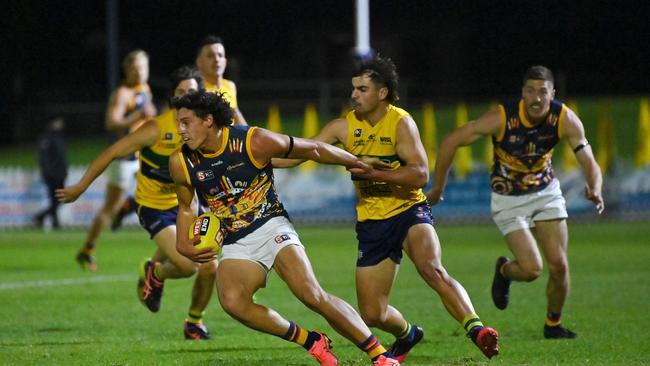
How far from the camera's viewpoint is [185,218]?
736cm

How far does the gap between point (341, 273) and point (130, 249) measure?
5.86 m

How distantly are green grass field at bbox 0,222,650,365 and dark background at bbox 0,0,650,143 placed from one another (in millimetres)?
21884

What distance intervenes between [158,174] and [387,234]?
2.78 m

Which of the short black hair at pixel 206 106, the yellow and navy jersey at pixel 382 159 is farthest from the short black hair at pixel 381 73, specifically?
the short black hair at pixel 206 106

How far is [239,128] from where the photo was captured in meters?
7.40

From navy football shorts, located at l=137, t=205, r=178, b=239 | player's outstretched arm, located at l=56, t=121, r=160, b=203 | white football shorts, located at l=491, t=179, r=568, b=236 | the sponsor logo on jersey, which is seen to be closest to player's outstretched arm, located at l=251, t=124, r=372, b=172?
the sponsor logo on jersey

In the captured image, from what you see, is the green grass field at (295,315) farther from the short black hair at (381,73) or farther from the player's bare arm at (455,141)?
the short black hair at (381,73)

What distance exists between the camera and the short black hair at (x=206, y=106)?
7273 mm

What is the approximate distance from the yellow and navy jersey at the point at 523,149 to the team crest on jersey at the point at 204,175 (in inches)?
120

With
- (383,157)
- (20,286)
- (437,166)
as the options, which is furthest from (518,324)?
(20,286)

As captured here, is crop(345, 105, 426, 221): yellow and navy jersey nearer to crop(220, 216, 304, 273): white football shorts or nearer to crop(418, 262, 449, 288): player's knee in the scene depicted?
crop(418, 262, 449, 288): player's knee

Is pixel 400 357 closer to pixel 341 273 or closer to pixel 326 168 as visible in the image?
pixel 341 273

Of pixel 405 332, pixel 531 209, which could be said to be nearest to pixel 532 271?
pixel 531 209

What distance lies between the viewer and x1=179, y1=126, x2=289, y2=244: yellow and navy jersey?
7266 mm
